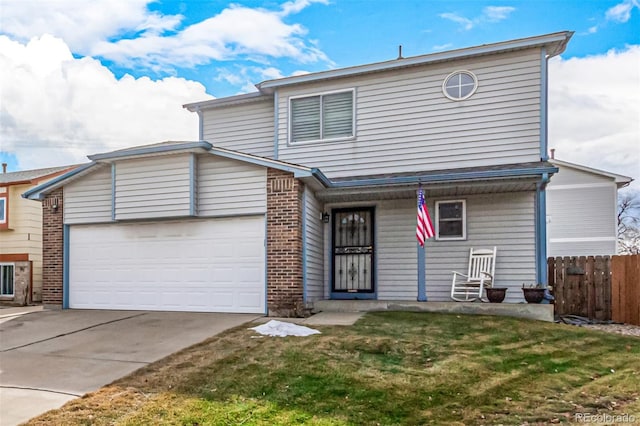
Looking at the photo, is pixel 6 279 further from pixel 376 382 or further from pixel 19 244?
pixel 376 382

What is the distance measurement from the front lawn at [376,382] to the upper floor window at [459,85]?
18.5ft

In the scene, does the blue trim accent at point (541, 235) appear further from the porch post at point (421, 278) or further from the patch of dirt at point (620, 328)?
the porch post at point (421, 278)

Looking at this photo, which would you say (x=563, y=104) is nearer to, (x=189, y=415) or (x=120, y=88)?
(x=120, y=88)

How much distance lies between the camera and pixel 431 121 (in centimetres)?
1080

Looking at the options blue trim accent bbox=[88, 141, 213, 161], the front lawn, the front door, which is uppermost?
blue trim accent bbox=[88, 141, 213, 161]

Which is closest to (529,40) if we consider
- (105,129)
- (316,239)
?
(316,239)

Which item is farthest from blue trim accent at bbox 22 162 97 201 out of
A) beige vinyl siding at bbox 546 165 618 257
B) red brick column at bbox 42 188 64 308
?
beige vinyl siding at bbox 546 165 618 257

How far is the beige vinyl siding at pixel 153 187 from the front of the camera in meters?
10.1

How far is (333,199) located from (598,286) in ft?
20.9

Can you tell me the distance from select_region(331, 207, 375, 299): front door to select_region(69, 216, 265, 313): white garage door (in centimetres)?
227

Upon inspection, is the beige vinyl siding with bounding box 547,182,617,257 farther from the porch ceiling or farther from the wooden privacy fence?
the porch ceiling

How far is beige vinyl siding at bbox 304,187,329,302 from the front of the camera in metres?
9.97

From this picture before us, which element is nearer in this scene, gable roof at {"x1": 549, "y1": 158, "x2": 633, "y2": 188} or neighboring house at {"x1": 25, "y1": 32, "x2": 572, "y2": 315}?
neighboring house at {"x1": 25, "y1": 32, "x2": 572, "y2": 315}

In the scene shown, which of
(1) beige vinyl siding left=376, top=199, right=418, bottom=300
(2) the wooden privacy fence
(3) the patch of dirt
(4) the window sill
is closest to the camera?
(3) the patch of dirt
